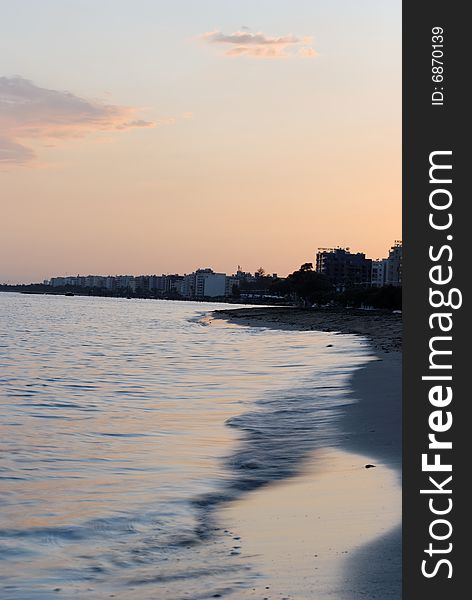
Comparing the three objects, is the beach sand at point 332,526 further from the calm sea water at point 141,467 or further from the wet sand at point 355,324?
the wet sand at point 355,324

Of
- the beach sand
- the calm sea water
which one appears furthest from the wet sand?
the beach sand

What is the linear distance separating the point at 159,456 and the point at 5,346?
103ft

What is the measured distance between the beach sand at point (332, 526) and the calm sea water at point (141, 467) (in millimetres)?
264

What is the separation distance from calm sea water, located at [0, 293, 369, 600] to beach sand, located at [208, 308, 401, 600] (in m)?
0.26

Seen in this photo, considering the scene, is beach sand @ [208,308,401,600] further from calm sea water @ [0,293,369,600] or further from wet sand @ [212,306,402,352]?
wet sand @ [212,306,402,352]

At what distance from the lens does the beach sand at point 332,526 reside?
6294 mm

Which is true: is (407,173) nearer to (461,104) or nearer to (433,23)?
(461,104)

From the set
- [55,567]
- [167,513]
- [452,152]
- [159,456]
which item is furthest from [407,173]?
[159,456]

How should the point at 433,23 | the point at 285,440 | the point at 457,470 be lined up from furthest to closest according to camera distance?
the point at 285,440 < the point at 433,23 < the point at 457,470

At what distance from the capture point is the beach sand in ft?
20.6

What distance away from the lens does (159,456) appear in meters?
12.6

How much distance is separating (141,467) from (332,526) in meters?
4.30

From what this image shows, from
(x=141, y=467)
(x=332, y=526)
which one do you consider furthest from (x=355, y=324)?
(x=332, y=526)

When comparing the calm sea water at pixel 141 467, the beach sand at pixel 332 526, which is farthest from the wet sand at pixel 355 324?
the beach sand at pixel 332 526
